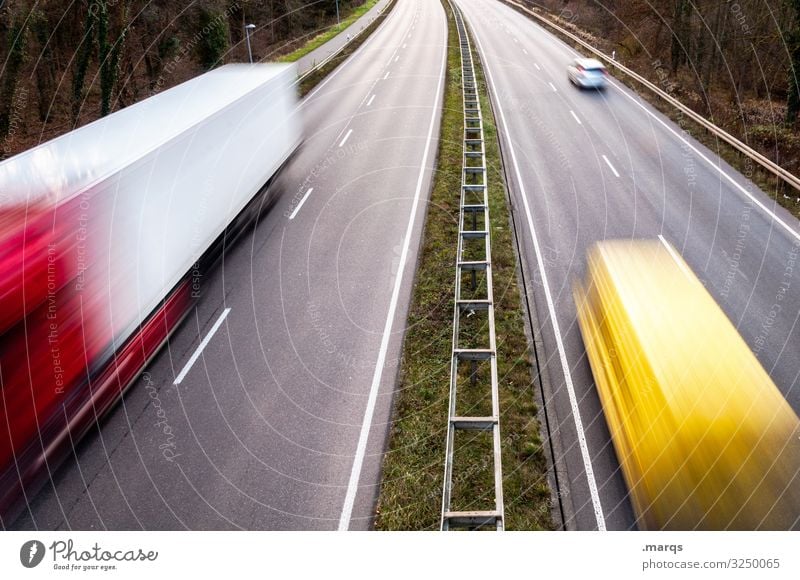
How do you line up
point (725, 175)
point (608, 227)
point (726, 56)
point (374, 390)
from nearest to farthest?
point (374, 390) → point (608, 227) → point (725, 175) → point (726, 56)

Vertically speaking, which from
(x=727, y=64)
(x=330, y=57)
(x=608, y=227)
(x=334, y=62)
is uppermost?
(x=330, y=57)

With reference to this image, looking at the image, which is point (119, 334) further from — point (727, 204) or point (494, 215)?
point (727, 204)

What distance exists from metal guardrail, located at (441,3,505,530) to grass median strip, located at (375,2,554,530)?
0.32m

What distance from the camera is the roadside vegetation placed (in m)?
20.9

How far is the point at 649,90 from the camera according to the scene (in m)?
29.0

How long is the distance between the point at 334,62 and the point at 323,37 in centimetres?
982

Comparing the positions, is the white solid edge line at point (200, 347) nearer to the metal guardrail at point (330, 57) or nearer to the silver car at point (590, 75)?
the metal guardrail at point (330, 57)

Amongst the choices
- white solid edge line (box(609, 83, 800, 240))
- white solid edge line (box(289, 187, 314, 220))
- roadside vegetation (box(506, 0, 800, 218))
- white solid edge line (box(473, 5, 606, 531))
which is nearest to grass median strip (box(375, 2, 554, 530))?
white solid edge line (box(473, 5, 606, 531))

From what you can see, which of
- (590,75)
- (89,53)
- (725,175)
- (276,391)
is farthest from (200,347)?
(590,75)

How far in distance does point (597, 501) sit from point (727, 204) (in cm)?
1368

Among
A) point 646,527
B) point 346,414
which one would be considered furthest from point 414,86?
point 646,527

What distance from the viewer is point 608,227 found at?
597 inches

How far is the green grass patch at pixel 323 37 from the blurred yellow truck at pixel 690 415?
116 feet

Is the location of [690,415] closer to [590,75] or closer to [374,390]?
[374,390]
